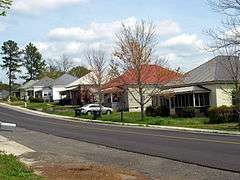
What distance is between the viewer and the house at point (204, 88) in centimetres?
5019

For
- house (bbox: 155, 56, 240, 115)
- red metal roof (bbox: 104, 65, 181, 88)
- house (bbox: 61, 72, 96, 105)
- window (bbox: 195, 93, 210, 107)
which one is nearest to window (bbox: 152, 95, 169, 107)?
house (bbox: 155, 56, 240, 115)

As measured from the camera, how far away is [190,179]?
12.8 meters

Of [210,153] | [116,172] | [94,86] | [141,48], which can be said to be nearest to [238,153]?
[210,153]

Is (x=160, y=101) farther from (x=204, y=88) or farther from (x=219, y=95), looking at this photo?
(x=219, y=95)

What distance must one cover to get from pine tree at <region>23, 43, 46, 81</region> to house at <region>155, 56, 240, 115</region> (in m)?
105

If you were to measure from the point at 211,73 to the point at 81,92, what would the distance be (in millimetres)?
32193

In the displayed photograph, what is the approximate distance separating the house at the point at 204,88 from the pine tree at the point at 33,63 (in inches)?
4143

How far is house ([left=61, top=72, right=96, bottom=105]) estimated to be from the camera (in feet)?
248

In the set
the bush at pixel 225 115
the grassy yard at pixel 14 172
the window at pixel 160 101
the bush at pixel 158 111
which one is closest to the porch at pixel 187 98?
the bush at pixel 158 111

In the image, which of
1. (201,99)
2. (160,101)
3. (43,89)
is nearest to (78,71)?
(43,89)

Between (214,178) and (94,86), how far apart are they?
56888 millimetres

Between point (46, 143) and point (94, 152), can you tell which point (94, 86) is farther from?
point (94, 152)

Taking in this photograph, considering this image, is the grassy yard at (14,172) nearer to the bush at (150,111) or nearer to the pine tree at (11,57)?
the bush at (150,111)

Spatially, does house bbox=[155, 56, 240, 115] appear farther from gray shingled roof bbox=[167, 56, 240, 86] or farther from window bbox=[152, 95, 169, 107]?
window bbox=[152, 95, 169, 107]
